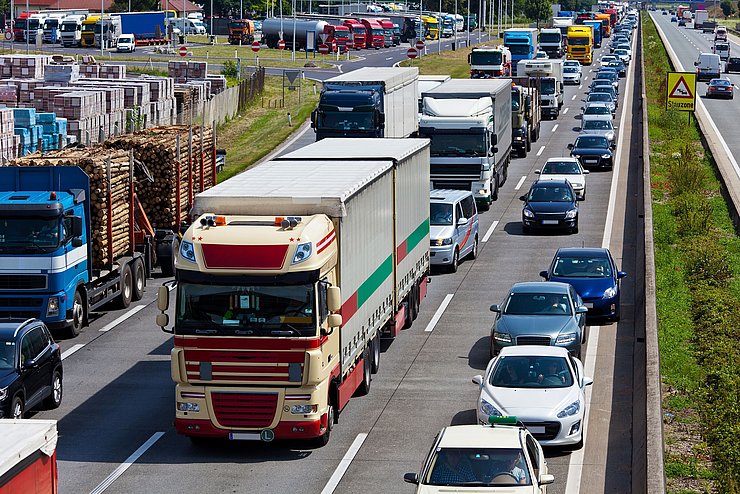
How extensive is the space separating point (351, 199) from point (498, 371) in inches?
132

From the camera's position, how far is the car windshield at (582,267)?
94.4ft

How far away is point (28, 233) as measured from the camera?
26.0 meters

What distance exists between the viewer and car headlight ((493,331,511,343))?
23703 mm

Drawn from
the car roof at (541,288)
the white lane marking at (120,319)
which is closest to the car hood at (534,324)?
the car roof at (541,288)

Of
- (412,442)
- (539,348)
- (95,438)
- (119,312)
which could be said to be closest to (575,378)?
(539,348)

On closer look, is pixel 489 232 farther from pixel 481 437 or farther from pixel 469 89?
pixel 481 437

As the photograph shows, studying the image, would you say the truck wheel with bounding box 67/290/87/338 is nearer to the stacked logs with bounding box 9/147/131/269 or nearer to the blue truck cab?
the blue truck cab

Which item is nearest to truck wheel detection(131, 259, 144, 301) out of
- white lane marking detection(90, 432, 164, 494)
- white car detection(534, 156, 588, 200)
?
white lane marking detection(90, 432, 164, 494)

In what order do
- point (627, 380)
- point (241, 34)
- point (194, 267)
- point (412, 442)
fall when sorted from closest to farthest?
point (194, 267)
point (412, 442)
point (627, 380)
point (241, 34)

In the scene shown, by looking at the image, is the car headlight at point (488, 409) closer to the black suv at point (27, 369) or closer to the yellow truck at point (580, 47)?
the black suv at point (27, 369)

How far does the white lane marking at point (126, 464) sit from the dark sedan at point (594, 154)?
3648 centimetres

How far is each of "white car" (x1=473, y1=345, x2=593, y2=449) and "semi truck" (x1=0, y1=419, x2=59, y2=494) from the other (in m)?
8.38

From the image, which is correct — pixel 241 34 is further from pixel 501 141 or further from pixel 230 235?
pixel 230 235

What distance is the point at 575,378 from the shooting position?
65.7 ft
